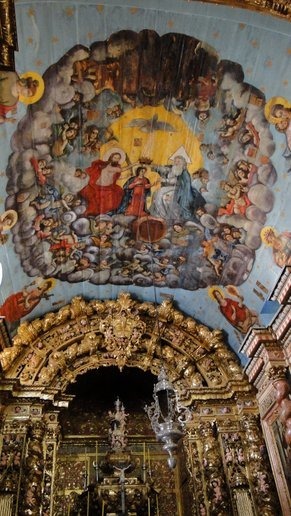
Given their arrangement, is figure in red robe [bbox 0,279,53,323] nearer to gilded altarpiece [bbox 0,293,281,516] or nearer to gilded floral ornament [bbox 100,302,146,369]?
gilded altarpiece [bbox 0,293,281,516]

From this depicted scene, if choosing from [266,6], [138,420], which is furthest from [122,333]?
[266,6]

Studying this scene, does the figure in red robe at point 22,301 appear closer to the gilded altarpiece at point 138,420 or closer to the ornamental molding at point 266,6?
the gilded altarpiece at point 138,420

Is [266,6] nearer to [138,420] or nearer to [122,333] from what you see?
[122,333]

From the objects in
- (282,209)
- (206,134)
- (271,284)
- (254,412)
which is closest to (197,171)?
(206,134)

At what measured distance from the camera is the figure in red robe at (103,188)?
28.7 feet

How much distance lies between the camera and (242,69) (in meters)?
7.20

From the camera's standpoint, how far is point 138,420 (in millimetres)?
11992

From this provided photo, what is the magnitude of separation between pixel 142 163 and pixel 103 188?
2.90ft

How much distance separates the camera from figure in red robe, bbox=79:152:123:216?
873 centimetres

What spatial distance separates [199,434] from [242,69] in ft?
22.6

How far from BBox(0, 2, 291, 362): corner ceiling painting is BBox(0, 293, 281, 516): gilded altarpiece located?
0.58 meters

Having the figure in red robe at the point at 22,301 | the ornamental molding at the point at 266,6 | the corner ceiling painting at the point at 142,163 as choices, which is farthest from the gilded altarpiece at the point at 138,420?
the ornamental molding at the point at 266,6

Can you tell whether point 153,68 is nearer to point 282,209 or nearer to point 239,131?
point 239,131

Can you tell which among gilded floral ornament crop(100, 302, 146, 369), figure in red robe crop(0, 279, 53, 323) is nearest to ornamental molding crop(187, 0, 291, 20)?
figure in red robe crop(0, 279, 53, 323)
